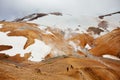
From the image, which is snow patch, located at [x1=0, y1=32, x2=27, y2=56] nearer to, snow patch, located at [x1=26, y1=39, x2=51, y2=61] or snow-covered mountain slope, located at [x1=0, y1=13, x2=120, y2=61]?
snow-covered mountain slope, located at [x1=0, y1=13, x2=120, y2=61]

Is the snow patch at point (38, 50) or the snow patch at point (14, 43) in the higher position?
the snow patch at point (14, 43)

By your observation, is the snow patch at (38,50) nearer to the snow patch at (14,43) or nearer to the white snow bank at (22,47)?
the white snow bank at (22,47)

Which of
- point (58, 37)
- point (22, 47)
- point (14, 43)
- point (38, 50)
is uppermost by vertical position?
point (14, 43)

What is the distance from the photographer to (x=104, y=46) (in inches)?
3578

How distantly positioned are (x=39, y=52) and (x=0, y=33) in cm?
1989

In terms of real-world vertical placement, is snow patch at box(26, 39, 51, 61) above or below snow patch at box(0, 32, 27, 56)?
below

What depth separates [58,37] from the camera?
9875 cm

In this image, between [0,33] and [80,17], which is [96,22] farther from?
[0,33]

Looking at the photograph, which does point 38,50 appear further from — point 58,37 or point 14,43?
point 58,37

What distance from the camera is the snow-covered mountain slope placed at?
254 feet

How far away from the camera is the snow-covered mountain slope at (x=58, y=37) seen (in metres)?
77.3

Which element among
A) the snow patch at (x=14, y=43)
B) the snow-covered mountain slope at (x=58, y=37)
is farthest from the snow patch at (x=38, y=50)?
the snow patch at (x=14, y=43)

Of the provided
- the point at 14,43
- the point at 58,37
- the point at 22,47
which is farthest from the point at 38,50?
the point at 58,37

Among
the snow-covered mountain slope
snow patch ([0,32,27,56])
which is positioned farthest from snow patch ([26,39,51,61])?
snow patch ([0,32,27,56])
